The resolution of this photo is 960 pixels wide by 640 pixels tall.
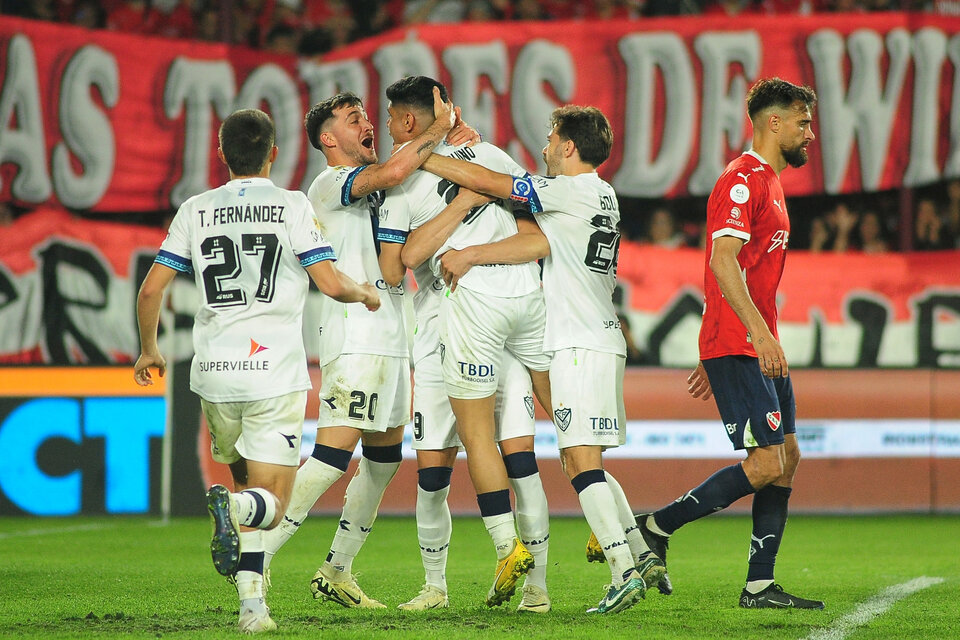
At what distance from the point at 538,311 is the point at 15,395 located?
620 centimetres

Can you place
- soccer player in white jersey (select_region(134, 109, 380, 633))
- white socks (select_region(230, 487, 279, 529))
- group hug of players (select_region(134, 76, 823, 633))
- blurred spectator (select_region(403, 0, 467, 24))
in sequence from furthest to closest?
blurred spectator (select_region(403, 0, 467, 24))
group hug of players (select_region(134, 76, 823, 633))
soccer player in white jersey (select_region(134, 109, 380, 633))
white socks (select_region(230, 487, 279, 529))

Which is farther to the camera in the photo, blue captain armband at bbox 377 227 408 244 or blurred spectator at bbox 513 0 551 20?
blurred spectator at bbox 513 0 551 20

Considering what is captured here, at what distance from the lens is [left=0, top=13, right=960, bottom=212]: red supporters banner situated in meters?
11.1

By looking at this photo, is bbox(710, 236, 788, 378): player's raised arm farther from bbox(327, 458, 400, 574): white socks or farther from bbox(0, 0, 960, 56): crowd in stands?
bbox(0, 0, 960, 56): crowd in stands

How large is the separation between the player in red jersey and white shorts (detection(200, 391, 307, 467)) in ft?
5.98

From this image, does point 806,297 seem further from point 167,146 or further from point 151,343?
point 151,343

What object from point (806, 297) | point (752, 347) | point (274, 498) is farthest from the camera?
point (806, 297)

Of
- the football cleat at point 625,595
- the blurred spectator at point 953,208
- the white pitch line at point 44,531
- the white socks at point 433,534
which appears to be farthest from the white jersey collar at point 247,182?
the blurred spectator at point 953,208

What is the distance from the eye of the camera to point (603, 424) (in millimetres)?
5164

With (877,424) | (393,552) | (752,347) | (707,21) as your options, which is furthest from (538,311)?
(707,21)

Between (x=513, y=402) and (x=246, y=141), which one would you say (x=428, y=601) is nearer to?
(x=513, y=402)

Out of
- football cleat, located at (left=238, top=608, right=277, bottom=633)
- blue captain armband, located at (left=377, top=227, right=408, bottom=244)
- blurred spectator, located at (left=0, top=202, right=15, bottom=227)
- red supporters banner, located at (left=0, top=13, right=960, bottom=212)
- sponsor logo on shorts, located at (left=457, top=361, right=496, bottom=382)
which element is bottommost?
football cleat, located at (left=238, top=608, right=277, bottom=633)

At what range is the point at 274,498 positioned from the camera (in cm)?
452

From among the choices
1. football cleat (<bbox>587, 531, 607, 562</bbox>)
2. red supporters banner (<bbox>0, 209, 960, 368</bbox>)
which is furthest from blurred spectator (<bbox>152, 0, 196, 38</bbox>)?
football cleat (<bbox>587, 531, 607, 562</bbox>)
